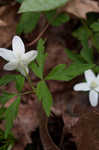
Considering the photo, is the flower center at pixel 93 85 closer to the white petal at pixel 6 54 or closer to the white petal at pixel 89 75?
the white petal at pixel 89 75

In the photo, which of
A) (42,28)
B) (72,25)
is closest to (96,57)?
(72,25)

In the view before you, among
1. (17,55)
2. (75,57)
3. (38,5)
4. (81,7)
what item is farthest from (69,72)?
(81,7)

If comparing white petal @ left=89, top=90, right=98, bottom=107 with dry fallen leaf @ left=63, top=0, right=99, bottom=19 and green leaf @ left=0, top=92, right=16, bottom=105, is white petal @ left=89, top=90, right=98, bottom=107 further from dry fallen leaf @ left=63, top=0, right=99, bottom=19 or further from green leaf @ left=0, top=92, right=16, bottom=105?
dry fallen leaf @ left=63, top=0, right=99, bottom=19

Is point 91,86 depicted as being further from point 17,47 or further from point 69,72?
point 17,47

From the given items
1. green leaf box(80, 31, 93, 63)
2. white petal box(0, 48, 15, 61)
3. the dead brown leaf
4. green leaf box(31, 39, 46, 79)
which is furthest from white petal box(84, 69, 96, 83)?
white petal box(0, 48, 15, 61)

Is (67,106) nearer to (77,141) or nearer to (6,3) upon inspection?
(77,141)
